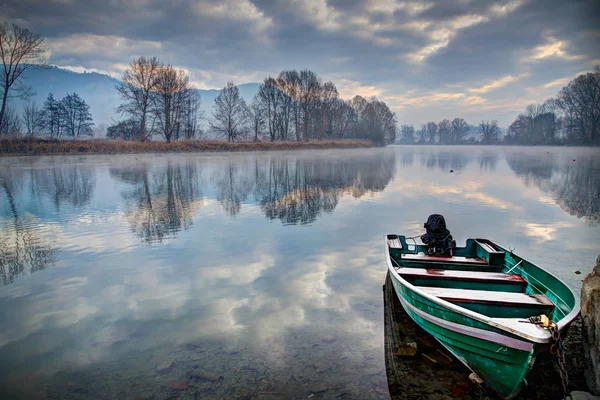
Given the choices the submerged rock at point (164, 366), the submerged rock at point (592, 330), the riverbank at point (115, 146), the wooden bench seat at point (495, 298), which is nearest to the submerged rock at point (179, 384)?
the submerged rock at point (164, 366)

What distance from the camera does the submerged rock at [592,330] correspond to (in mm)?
3893

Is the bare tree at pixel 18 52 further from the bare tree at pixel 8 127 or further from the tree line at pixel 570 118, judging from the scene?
the tree line at pixel 570 118

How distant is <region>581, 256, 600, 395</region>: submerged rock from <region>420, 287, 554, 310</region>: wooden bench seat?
0.40 metres

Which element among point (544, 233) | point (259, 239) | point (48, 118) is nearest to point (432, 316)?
point (259, 239)

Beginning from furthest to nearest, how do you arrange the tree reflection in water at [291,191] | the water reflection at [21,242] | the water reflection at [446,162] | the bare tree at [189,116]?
the bare tree at [189,116], the water reflection at [446,162], the tree reflection in water at [291,191], the water reflection at [21,242]

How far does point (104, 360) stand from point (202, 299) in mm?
1986

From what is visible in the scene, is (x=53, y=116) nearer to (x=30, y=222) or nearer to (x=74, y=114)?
(x=74, y=114)

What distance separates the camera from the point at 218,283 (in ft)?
23.9

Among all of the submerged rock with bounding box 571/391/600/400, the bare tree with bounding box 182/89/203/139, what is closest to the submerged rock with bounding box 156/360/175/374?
the submerged rock with bounding box 571/391/600/400

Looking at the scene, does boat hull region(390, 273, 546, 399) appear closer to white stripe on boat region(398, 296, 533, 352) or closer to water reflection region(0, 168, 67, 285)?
white stripe on boat region(398, 296, 533, 352)

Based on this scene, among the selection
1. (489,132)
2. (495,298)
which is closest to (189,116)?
(495,298)

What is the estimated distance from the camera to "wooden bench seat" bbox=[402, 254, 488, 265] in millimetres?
6512

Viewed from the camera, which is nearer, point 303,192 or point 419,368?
point 419,368

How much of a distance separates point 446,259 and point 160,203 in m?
13.2
